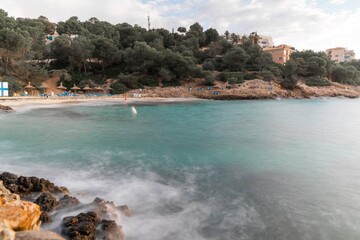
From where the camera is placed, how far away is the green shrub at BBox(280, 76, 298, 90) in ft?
198

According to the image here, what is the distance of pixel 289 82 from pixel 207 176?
189 feet

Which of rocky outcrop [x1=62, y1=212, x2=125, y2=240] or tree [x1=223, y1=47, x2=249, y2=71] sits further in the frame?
tree [x1=223, y1=47, x2=249, y2=71]

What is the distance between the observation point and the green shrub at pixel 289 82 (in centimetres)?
6041

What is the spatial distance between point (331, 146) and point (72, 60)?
5549cm

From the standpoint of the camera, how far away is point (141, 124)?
22078mm

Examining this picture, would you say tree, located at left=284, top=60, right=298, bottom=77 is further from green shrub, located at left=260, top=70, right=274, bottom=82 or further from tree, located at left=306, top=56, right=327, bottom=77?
tree, located at left=306, top=56, right=327, bottom=77

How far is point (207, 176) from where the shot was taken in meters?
9.43

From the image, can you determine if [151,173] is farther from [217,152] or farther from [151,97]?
[151,97]

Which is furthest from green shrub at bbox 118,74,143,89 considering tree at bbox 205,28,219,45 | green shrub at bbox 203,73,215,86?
tree at bbox 205,28,219,45

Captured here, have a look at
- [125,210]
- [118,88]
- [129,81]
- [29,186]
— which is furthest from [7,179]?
[129,81]

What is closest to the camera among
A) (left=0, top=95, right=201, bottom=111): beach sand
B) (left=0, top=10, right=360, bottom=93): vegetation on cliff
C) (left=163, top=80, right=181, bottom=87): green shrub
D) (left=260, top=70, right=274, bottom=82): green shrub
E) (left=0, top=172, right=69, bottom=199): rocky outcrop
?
(left=0, top=172, right=69, bottom=199): rocky outcrop

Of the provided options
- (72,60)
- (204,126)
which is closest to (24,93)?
(72,60)

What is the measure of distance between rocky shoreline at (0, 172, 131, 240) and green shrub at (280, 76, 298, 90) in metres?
61.1

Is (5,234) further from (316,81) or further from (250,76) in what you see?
(316,81)
